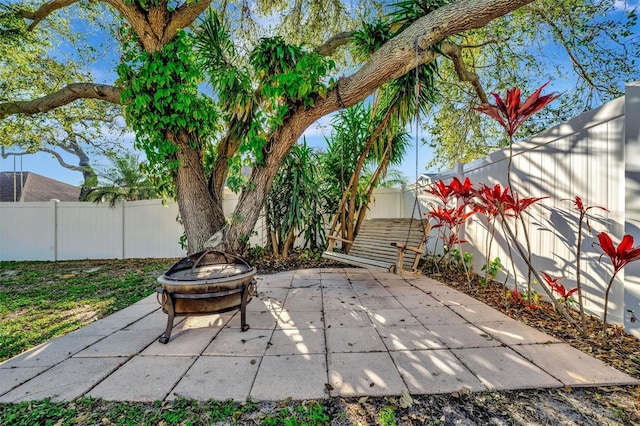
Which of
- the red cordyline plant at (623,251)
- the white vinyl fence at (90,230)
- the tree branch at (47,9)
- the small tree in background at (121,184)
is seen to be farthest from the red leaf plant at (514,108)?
the small tree in background at (121,184)

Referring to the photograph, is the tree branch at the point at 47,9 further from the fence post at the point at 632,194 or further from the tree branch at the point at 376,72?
the fence post at the point at 632,194

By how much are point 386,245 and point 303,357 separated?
8.77 ft

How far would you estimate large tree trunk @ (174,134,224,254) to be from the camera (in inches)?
155

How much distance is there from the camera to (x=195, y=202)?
402 centimetres

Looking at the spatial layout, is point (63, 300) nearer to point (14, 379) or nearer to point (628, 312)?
point (14, 379)

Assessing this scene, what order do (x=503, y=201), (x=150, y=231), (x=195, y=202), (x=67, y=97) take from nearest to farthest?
1. (x=503, y=201)
2. (x=195, y=202)
3. (x=67, y=97)
4. (x=150, y=231)

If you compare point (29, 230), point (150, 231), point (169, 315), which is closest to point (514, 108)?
point (169, 315)

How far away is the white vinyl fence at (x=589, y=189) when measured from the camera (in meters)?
1.99

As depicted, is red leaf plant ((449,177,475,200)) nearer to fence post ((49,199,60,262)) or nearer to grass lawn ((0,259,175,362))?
grass lawn ((0,259,175,362))

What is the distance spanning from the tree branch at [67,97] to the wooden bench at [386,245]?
3.88 m

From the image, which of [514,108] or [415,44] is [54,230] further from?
[514,108]

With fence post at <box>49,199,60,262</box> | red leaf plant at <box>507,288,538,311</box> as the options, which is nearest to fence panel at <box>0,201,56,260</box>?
fence post at <box>49,199,60,262</box>

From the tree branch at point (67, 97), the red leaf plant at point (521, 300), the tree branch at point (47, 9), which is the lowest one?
the red leaf plant at point (521, 300)

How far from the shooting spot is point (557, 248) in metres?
2.64
